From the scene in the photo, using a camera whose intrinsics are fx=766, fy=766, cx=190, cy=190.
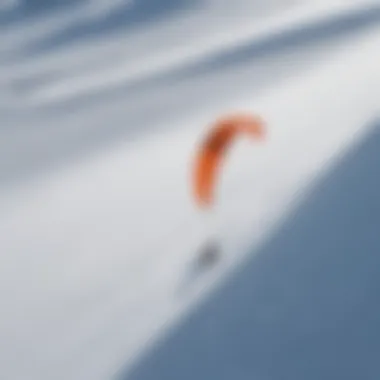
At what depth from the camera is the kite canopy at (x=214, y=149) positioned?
0.77 meters

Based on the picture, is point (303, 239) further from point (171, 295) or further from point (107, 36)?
point (107, 36)

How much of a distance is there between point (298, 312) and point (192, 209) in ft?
0.52

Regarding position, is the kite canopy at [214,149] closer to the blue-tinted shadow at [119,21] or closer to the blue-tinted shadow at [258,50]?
the blue-tinted shadow at [258,50]

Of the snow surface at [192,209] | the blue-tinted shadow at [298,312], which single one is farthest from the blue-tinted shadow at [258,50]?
the blue-tinted shadow at [298,312]

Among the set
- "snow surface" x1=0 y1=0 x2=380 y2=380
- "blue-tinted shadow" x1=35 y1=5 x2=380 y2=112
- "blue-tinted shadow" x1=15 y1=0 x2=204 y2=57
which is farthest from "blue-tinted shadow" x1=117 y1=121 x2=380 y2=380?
"blue-tinted shadow" x1=15 y1=0 x2=204 y2=57

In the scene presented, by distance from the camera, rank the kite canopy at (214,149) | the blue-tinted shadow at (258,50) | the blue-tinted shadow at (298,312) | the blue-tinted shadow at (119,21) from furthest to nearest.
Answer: the blue-tinted shadow at (119,21)
the blue-tinted shadow at (258,50)
the kite canopy at (214,149)
the blue-tinted shadow at (298,312)

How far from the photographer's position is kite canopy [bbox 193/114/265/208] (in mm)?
767

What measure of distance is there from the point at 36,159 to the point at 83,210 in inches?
4.5

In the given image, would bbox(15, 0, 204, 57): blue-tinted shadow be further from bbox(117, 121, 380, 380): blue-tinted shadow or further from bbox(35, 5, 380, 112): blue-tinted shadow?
bbox(117, 121, 380, 380): blue-tinted shadow

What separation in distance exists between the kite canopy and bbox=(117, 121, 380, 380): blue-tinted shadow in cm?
9

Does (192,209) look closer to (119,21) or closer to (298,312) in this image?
(298,312)

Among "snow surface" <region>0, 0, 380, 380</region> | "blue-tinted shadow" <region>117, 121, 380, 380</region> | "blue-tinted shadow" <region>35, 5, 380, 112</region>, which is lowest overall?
"blue-tinted shadow" <region>117, 121, 380, 380</region>

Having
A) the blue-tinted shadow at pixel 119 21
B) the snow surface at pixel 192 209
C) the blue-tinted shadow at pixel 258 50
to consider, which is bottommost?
the snow surface at pixel 192 209

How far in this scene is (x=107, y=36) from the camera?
1.17 metres
